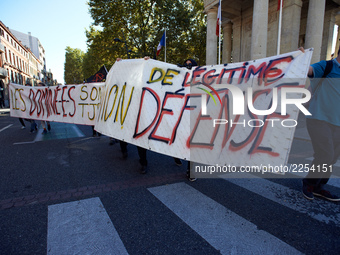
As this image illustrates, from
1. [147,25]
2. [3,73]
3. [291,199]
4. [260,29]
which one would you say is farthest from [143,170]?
[3,73]

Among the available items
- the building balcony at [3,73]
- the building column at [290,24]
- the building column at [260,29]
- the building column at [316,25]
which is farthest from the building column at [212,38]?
the building balcony at [3,73]

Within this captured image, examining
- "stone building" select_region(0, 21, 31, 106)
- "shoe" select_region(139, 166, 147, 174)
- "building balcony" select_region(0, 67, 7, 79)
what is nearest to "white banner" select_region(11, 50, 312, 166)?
"shoe" select_region(139, 166, 147, 174)

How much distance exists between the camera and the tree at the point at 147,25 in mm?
23125

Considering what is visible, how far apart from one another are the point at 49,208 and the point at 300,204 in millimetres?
3357

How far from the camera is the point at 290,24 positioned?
13.4m

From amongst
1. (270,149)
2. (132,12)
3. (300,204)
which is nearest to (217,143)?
(270,149)

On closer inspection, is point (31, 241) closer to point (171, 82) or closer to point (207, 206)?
point (207, 206)

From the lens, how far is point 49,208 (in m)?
2.68

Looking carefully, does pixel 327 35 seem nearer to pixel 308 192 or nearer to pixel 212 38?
pixel 212 38

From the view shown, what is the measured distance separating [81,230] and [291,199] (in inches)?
109

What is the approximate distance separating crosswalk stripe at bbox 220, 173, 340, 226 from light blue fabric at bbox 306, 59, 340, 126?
3.62 ft

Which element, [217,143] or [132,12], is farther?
[132,12]

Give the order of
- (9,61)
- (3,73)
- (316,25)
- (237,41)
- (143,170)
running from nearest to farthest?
(143,170)
(316,25)
(237,41)
(3,73)
(9,61)

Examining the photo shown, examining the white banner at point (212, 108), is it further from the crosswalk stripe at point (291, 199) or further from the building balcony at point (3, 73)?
the building balcony at point (3, 73)
